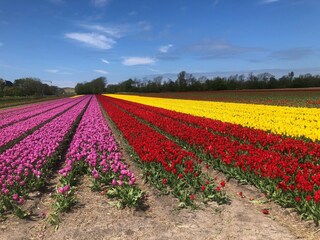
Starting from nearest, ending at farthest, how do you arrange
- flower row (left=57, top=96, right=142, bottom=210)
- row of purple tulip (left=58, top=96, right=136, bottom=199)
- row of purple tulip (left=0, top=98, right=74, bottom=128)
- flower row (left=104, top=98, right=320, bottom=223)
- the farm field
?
1. the farm field
2. flower row (left=104, top=98, right=320, bottom=223)
3. flower row (left=57, top=96, right=142, bottom=210)
4. row of purple tulip (left=58, top=96, right=136, bottom=199)
5. row of purple tulip (left=0, top=98, right=74, bottom=128)

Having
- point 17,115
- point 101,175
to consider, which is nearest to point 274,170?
point 101,175

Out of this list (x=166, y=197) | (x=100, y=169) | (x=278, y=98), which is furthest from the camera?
(x=278, y=98)

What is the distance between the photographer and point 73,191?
22.5 feet

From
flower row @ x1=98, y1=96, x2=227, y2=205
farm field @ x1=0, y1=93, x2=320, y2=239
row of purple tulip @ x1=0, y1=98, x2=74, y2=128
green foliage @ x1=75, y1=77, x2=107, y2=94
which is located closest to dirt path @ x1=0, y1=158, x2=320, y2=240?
farm field @ x1=0, y1=93, x2=320, y2=239

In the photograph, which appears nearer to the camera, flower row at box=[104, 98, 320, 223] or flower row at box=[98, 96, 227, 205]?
flower row at box=[104, 98, 320, 223]

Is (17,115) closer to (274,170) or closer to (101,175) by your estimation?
(101,175)

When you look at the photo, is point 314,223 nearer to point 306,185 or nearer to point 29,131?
point 306,185

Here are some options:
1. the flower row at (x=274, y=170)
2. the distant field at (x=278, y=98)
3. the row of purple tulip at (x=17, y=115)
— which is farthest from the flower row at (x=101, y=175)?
the distant field at (x=278, y=98)

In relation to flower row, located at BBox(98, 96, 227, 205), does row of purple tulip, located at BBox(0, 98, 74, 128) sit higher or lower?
lower

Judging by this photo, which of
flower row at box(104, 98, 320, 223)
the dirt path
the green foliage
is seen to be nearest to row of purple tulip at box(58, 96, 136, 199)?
the dirt path

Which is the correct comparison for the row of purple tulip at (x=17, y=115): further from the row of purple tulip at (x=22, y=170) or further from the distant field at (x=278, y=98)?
the distant field at (x=278, y=98)

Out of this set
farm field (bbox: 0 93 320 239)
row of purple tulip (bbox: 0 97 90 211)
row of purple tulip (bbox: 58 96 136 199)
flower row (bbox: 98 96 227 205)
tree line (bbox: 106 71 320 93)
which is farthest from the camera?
tree line (bbox: 106 71 320 93)

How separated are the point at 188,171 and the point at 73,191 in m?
2.48

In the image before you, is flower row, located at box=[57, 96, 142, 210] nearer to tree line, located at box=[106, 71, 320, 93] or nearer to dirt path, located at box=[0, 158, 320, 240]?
dirt path, located at box=[0, 158, 320, 240]
